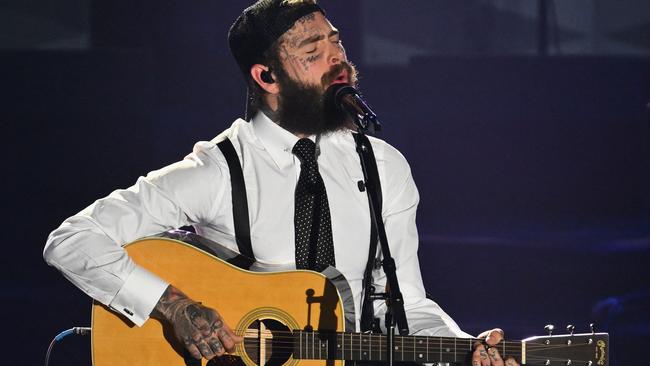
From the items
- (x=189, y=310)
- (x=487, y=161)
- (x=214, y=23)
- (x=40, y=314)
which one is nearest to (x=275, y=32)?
(x=189, y=310)

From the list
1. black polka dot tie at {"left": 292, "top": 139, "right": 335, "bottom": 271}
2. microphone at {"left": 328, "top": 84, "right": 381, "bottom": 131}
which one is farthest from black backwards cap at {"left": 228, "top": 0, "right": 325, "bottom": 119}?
microphone at {"left": 328, "top": 84, "right": 381, "bottom": 131}

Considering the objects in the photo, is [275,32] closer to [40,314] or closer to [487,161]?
[487,161]

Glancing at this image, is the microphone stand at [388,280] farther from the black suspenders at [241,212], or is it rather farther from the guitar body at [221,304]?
the black suspenders at [241,212]

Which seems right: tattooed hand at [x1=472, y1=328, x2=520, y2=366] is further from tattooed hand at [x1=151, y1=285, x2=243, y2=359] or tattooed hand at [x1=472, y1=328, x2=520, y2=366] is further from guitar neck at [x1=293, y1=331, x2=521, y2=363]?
tattooed hand at [x1=151, y1=285, x2=243, y2=359]

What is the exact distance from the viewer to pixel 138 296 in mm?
2980

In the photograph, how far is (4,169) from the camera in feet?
16.1

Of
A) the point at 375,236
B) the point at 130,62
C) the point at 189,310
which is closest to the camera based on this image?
the point at 189,310

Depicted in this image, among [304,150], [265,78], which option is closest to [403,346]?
[304,150]

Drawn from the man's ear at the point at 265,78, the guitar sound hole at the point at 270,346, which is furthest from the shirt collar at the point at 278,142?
the guitar sound hole at the point at 270,346

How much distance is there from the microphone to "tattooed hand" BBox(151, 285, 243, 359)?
2.41ft

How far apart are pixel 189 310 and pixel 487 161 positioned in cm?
244

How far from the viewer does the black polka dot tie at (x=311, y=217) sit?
331 centimetres

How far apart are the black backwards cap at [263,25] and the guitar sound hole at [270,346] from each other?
3.24 ft

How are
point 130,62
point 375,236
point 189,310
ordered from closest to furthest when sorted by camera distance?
point 189,310
point 375,236
point 130,62
